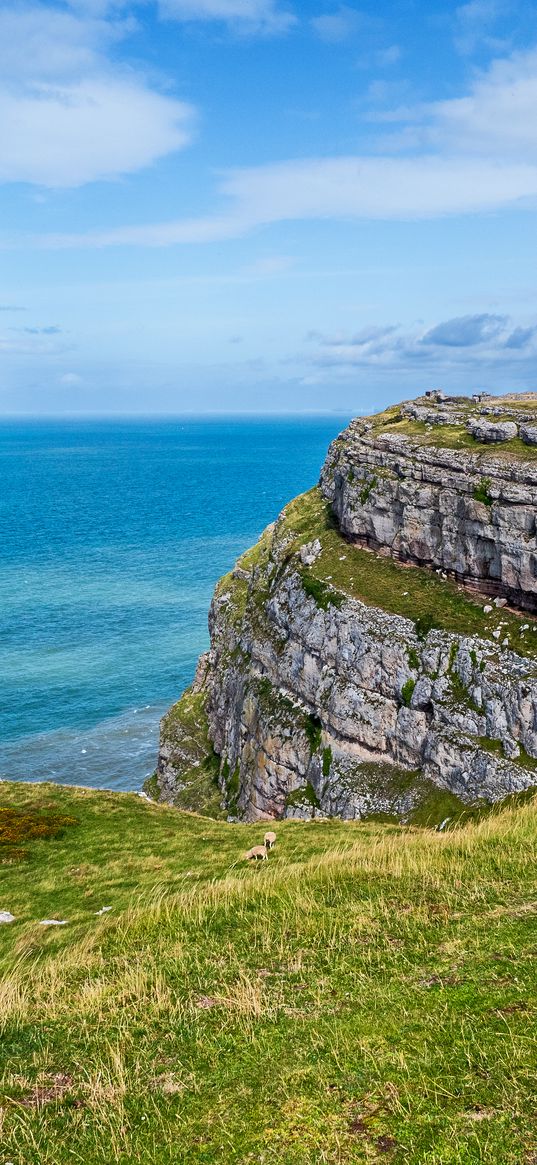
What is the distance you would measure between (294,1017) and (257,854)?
1565 centimetres

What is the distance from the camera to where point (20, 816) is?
37.8 metres

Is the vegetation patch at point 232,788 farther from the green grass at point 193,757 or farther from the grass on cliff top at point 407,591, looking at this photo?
the grass on cliff top at point 407,591

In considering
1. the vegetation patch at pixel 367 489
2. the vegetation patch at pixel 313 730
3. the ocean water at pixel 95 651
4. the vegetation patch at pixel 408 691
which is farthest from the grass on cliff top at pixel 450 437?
the ocean water at pixel 95 651

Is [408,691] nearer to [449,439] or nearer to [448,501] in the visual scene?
[448,501]

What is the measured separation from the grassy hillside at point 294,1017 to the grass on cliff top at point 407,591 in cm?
2931

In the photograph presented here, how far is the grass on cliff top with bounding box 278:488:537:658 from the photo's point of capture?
5384 cm

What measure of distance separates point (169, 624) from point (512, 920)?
11172cm

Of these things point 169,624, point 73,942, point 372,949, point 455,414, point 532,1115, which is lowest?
point 169,624

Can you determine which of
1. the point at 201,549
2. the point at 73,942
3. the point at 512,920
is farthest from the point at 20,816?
the point at 201,549

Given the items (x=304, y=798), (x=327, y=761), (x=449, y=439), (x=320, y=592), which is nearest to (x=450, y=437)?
(x=449, y=439)

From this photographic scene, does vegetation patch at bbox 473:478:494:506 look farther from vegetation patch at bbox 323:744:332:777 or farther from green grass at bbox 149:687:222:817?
green grass at bbox 149:687:222:817

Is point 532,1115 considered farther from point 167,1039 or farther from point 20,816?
point 20,816

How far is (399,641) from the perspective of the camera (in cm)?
5538

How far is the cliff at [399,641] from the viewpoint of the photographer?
5016 cm
